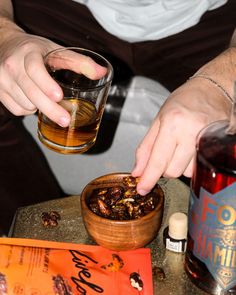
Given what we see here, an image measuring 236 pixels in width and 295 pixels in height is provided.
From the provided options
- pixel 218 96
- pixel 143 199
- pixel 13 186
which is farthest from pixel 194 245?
pixel 13 186

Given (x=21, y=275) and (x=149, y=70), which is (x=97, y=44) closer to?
(x=149, y=70)

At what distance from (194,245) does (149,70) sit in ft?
2.41

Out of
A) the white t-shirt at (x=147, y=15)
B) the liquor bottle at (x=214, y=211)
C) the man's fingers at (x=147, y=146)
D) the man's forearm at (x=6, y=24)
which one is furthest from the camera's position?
the white t-shirt at (x=147, y=15)

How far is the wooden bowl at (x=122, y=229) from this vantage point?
3.22ft

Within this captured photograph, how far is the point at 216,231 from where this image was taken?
916 millimetres

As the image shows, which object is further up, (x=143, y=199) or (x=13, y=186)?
(x=143, y=199)

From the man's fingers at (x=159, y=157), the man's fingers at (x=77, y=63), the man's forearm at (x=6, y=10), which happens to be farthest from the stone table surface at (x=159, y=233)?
the man's forearm at (x=6, y=10)

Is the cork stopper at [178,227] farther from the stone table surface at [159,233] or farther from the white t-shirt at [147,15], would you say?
the white t-shirt at [147,15]

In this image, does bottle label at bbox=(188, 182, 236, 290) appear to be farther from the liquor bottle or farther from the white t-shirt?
the white t-shirt

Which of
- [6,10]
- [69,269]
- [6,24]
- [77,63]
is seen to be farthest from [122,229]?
[6,10]

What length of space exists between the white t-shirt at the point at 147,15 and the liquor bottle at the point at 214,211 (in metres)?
0.60

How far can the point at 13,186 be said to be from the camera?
5.20 feet

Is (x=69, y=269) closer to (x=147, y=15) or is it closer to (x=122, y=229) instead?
(x=122, y=229)

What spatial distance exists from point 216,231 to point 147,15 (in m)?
0.71
